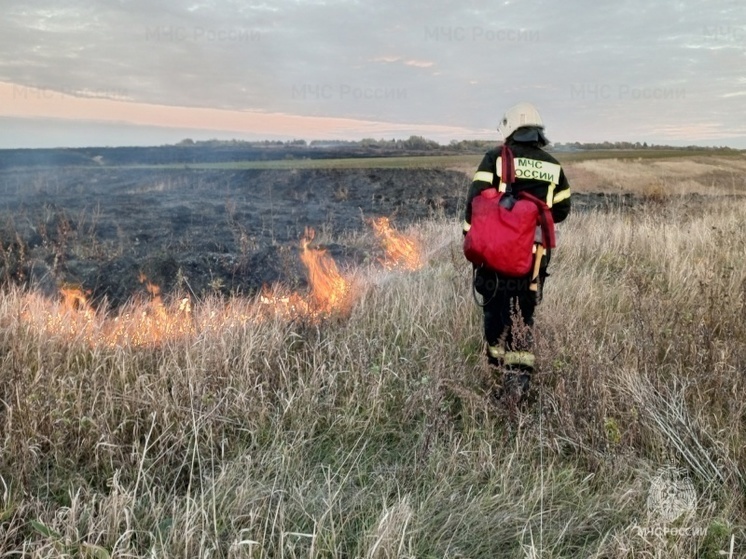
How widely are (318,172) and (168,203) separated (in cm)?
1133

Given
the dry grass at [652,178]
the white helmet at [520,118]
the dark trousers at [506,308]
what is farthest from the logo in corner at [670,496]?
the dry grass at [652,178]

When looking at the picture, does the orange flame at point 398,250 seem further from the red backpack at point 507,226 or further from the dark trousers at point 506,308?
the red backpack at point 507,226

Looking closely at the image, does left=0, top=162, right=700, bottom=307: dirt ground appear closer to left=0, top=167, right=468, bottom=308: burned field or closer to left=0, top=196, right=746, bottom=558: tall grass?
left=0, top=167, right=468, bottom=308: burned field

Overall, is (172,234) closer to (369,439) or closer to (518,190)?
(369,439)

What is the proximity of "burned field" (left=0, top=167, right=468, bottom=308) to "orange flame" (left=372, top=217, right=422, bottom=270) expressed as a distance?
0.27 metres

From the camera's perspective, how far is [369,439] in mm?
3260

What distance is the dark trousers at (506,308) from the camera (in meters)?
3.56

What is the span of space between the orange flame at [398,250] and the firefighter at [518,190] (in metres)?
3.05

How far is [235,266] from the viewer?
616cm

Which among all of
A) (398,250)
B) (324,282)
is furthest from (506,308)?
(398,250)

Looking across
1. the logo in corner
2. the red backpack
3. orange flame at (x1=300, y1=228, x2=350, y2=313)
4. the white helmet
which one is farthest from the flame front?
the logo in corner

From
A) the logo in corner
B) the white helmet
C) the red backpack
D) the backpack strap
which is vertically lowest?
the logo in corner

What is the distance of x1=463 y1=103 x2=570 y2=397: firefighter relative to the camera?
346 cm

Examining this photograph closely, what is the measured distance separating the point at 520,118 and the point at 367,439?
7.68 feet
